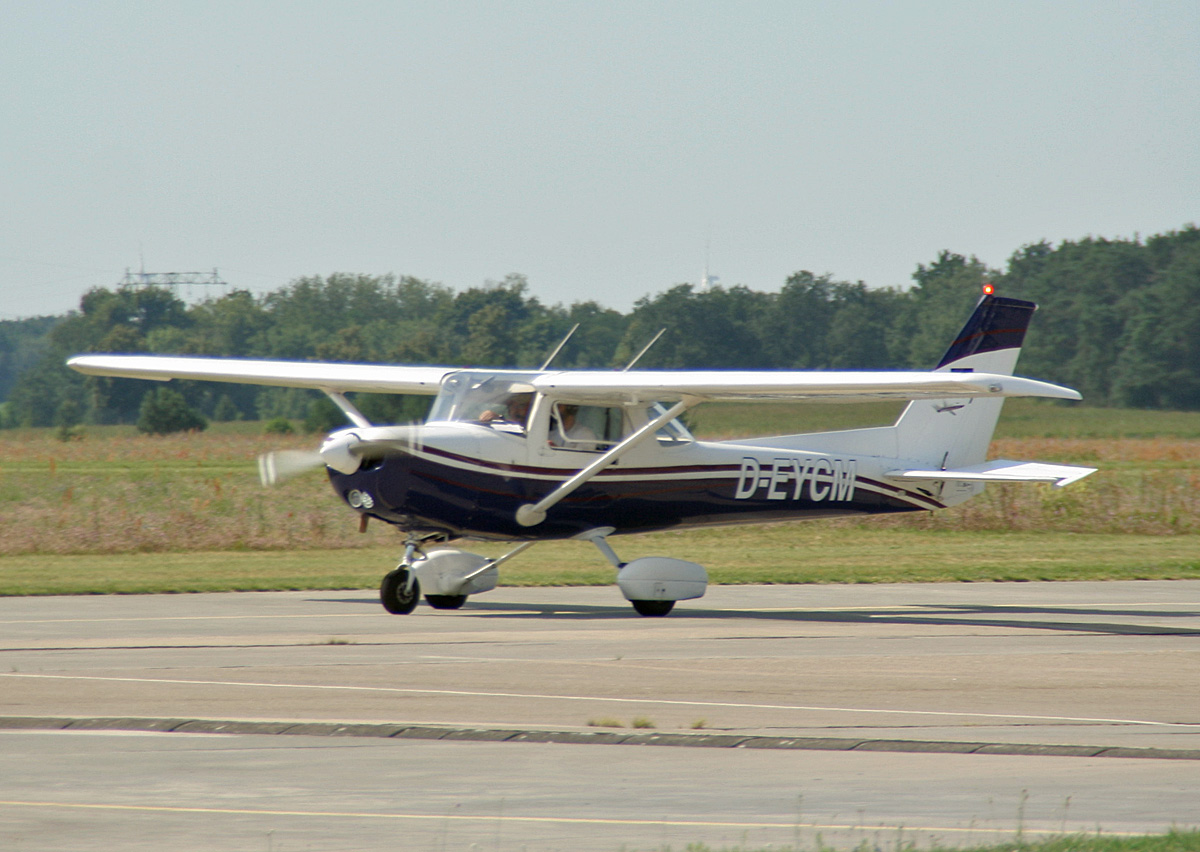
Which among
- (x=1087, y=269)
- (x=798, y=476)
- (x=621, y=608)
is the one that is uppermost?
(x=1087, y=269)

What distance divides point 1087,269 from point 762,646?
260 feet

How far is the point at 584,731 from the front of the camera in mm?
7523

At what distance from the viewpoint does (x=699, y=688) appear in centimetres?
926

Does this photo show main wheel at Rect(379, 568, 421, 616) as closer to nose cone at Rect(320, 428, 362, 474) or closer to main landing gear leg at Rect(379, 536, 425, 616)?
main landing gear leg at Rect(379, 536, 425, 616)

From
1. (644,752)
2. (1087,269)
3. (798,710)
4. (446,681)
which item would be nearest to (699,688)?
(798,710)

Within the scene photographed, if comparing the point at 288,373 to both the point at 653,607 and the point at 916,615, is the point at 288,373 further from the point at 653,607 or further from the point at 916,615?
the point at 916,615

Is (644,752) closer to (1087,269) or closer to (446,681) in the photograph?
(446,681)

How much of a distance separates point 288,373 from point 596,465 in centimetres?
452

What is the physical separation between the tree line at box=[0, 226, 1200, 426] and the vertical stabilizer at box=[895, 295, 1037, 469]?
41.5 meters

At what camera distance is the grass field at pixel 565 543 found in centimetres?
1888

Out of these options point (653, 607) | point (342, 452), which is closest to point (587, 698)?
point (342, 452)

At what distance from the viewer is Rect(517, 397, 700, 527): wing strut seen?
1427 centimetres

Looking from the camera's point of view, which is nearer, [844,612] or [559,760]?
[559,760]

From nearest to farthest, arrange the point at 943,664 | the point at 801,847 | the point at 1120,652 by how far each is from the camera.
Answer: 1. the point at 801,847
2. the point at 943,664
3. the point at 1120,652
